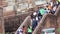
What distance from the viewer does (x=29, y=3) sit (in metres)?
23.9

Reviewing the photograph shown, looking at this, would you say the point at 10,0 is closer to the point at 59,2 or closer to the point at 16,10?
the point at 16,10

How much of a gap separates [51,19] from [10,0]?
10.2m

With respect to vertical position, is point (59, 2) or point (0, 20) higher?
point (59, 2)

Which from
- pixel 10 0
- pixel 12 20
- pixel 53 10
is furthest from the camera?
pixel 10 0

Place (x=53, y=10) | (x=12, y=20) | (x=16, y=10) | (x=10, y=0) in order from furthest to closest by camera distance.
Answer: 1. (x=10, y=0)
2. (x=16, y=10)
3. (x=12, y=20)
4. (x=53, y=10)

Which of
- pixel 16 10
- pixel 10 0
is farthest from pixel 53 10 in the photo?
pixel 10 0

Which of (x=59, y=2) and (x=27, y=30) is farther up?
(x=59, y=2)

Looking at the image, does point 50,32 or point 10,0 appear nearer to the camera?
point 50,32

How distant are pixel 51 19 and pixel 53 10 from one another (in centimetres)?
126

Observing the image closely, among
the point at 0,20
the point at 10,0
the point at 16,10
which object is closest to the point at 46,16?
the point at 0,20

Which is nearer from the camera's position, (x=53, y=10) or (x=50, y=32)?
(x=50, y=32)

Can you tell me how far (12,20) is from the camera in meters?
19.3

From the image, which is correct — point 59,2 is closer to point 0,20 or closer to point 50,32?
point 50,32

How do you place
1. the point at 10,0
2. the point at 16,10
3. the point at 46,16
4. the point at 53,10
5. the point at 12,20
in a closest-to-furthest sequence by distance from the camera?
the point at 46,16
the point at 53,10
the point at 12,20
the point at 16,10
the point at 10,0
